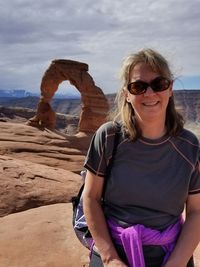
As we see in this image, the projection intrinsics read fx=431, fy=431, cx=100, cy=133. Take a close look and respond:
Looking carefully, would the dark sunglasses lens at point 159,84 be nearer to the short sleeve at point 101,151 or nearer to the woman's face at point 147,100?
the woman's face at point 147,100

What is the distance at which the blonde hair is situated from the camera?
260 cm

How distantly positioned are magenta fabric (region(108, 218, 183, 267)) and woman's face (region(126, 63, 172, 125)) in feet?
2.17

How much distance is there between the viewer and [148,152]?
262 centimetres

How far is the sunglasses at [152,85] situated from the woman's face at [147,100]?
0.06ft

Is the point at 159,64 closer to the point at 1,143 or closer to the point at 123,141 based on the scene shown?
the point at 123,141

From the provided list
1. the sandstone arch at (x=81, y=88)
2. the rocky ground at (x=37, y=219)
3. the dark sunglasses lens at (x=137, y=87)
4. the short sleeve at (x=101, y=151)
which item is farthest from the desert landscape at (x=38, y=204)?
the sandstone arch at (x=81, y=88)

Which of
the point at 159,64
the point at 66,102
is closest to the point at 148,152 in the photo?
the point at 159,64

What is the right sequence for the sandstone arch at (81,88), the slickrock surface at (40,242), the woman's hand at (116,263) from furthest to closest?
the sandstone arch at (81,88) → the slickrock surface at (40,242) → the woman's hand at (116,263)

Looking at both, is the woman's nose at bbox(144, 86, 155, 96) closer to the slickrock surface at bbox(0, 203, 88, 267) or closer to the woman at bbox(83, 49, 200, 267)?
the woman at bbox(83, 49, 200, 267)

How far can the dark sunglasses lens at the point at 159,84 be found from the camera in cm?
260

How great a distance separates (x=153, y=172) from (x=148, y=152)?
0.41 feet

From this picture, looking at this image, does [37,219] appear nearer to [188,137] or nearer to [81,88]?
[188,137]

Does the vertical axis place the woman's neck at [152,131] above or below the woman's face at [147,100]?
below

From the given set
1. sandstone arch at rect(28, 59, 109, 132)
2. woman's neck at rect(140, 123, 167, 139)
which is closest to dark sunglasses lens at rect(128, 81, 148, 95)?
woman's neck at rect(140, 123, 167, 139)
